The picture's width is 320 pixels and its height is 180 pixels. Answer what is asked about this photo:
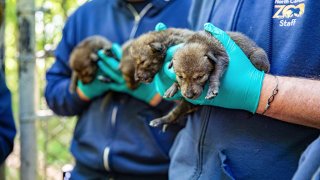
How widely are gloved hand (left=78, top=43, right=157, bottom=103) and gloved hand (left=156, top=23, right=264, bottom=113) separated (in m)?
0.75

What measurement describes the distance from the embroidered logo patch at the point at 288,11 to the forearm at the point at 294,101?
7.3 inches

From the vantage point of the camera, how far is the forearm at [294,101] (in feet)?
4.37

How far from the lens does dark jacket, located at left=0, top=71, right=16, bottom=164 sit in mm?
2408

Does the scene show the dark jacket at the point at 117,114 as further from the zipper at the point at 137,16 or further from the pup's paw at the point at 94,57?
the pup's paw at the point at 94,57

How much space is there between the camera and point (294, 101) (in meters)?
1.37

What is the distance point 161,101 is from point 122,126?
242mm

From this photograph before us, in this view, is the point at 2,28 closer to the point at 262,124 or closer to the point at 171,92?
the point at 171,92

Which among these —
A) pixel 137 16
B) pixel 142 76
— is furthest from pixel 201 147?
pixel 137 16

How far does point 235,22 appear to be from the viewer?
161 cm

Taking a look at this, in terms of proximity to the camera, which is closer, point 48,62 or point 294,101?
point 294,101

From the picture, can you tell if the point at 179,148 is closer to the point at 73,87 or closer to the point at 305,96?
the point at 305,96

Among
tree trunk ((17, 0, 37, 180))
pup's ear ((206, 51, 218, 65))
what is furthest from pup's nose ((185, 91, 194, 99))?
tree trunk ((17, 0, 37, 180))

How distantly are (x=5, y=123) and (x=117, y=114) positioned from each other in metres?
0.65

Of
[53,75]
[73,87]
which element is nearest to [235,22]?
[73,87]
